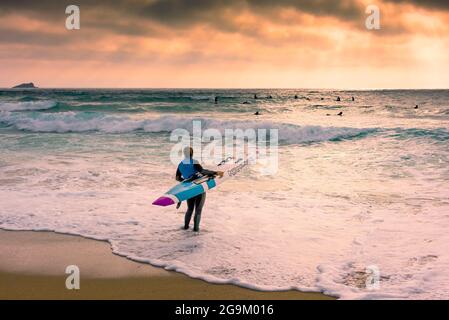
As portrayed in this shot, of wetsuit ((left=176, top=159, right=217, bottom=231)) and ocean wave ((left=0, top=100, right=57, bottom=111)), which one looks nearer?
wetsuit ((left=176, top=159, right=217, bottom=231))

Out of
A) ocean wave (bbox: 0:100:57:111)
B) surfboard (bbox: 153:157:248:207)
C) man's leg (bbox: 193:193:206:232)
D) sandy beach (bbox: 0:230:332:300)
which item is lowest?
sandy beach (bbox: 0:230:332:300)

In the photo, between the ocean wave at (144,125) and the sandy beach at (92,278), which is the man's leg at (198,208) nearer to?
the sandy beach at (92,278)

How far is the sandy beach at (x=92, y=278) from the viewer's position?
5.50 meters

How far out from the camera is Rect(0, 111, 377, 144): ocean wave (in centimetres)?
2405

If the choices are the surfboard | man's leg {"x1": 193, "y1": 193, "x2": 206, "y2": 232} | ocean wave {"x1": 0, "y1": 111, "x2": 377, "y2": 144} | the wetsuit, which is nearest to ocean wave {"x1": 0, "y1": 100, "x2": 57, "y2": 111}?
ocean wave {"x1": 0, "y1": 111, "x2": 377, "y2": 144}

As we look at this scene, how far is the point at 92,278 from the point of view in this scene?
234 inches

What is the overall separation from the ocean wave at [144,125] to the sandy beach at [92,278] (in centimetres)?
1769

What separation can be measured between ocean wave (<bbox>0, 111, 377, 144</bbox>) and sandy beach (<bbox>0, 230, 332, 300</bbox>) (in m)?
17.7

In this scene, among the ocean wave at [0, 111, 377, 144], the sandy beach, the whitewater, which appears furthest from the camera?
the ocean wave at [0, 111, 377, 144]

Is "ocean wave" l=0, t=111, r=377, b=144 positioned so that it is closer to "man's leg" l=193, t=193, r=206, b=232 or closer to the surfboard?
the surfboard

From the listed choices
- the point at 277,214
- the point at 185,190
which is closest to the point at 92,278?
the point at 185,190

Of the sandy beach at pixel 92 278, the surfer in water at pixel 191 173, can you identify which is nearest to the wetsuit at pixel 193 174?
the surfer in water at pixel 191 173
